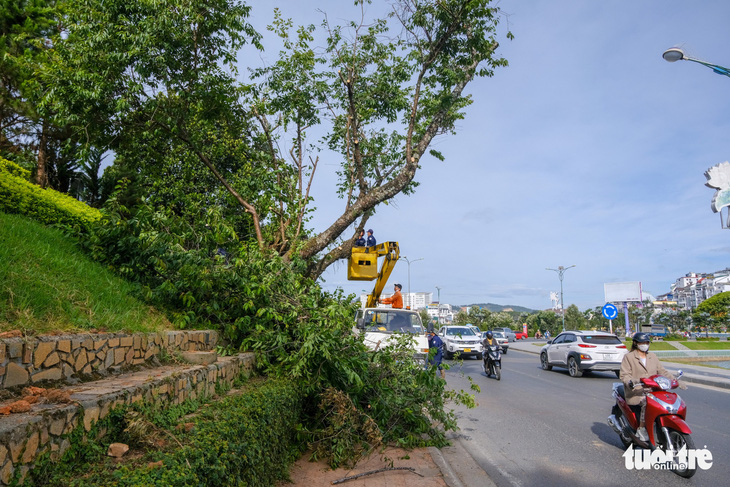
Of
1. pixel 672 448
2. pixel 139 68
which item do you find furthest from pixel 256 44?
pixel 672 448

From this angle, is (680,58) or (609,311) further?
(609,311)

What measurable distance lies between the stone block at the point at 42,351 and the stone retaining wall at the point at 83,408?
0.33m

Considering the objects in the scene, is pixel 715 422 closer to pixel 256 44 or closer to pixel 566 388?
pixel 566 388

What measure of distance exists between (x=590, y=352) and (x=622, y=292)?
25338mm

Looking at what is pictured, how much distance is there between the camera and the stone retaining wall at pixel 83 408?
2482 mm

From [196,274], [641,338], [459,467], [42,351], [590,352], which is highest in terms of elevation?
[196,274]

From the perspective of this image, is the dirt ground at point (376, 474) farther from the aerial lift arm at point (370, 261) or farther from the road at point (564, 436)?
the aerial lift arm at point (370, 261)

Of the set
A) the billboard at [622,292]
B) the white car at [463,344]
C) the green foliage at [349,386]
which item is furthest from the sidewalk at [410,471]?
the billboard at [622,292]

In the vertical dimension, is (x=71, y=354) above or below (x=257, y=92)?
below

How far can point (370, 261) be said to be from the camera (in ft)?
42.3

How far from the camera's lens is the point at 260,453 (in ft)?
12.5

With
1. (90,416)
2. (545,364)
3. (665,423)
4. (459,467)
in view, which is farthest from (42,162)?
(545,364)

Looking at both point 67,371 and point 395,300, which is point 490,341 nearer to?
point 395,300

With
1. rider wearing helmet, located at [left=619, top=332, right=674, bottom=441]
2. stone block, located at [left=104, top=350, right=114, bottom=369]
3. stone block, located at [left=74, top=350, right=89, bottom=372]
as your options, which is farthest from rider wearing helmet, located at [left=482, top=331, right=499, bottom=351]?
stone block, located at [left=74, top=350, right=89, bottom=372]
